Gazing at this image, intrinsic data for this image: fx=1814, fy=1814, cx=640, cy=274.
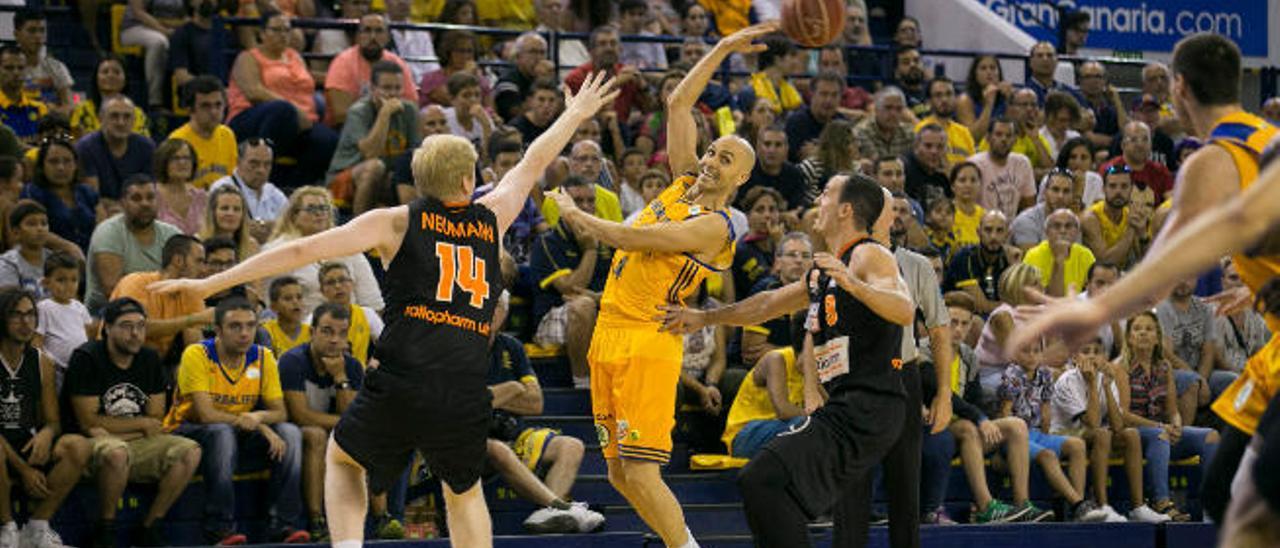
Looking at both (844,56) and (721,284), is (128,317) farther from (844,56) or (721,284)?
(844,56)

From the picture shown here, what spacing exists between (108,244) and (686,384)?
3.76m

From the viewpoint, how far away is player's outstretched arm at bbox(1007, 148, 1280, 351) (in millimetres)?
4160

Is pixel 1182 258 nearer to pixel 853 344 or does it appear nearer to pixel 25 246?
pixel 853 344

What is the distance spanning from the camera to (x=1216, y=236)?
416cm

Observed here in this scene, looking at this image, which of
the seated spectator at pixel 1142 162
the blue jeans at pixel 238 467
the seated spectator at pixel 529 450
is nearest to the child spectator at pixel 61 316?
the blue jeans at pixel 238 467

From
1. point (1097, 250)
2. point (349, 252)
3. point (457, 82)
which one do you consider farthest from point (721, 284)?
point (349, 252)

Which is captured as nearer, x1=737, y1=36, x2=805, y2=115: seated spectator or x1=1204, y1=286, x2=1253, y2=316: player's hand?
x1=1204, y1=286, x2=1253, y2=316: player's hand

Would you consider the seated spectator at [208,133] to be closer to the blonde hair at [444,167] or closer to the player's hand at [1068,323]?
the blonde hair at [444,167]

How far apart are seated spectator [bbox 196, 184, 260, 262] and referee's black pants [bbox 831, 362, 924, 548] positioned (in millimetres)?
4740

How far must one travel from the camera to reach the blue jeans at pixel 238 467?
10125 mm

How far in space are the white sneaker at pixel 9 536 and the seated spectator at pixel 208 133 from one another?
3.56m

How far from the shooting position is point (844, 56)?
17.4 metres

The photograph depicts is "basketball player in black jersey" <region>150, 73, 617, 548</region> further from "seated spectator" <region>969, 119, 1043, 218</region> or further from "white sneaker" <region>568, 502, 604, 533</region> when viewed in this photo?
"seated spectator" <region>969, 119, 1043, 218</region>

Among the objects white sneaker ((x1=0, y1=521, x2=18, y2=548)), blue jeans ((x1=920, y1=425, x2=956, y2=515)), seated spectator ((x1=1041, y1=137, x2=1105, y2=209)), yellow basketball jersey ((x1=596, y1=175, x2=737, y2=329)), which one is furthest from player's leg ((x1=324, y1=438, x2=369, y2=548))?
seated spectator ((x1=1041, y1=137, x2=1105, y2=209))
